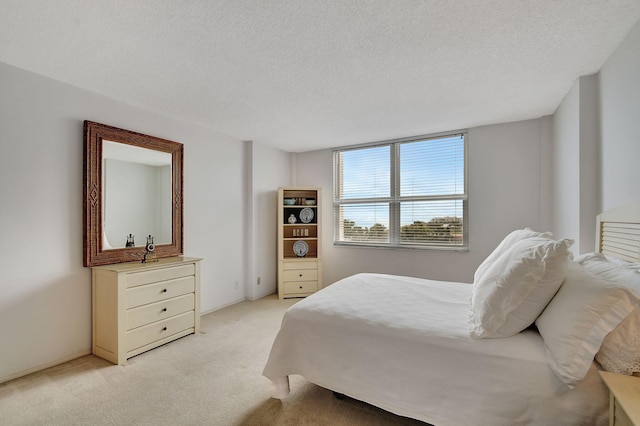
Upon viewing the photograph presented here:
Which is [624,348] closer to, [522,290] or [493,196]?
[522,290]

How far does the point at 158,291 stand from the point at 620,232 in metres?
3.68

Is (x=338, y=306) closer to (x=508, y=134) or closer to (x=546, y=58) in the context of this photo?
(x=546, y=58)

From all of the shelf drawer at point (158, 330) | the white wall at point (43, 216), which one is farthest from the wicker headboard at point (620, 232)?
the white wall at point (43, 216)

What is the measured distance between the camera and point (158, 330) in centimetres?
280

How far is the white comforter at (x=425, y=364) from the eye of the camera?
125cm

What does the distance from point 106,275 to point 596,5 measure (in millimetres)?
3935

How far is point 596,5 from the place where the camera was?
5.21 ft

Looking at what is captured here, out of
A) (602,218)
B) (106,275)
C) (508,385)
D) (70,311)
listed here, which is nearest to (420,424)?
(508,385)

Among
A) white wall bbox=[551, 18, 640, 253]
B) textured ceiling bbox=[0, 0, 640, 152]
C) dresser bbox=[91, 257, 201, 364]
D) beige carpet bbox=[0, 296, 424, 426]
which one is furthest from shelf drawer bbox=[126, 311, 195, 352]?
white wall bbox=[551, 18, 640, 253]

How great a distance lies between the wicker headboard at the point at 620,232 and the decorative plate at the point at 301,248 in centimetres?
346

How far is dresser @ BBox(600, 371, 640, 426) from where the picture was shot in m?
0.91

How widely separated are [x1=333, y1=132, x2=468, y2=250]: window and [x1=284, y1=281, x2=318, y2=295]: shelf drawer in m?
0.80

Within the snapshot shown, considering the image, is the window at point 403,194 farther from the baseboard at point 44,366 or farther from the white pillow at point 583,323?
the baseboard at point 44,366

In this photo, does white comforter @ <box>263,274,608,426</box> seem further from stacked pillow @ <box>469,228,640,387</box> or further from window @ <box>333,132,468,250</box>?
window @ <box>333,132,468,250</box>
